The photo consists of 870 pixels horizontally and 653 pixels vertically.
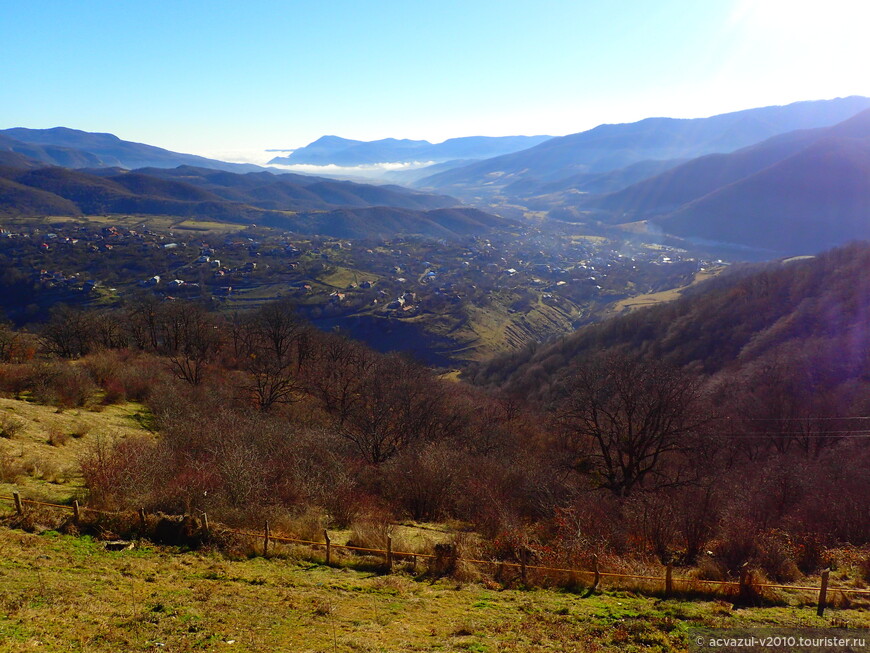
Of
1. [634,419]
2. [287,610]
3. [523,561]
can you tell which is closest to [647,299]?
[634,419]

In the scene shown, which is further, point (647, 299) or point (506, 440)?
point (647, 299)

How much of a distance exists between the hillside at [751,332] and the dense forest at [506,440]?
1.70ft

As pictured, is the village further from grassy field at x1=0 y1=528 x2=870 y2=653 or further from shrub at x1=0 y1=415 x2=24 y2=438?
grassy field at x1=0 y1=528 x2=870 y2=653

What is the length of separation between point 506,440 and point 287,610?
24.4 m

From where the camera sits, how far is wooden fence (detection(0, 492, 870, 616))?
35.8 ft

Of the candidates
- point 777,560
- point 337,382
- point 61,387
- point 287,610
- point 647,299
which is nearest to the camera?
point 287,610

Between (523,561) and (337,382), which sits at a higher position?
(523,561)

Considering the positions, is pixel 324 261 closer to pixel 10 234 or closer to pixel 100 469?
pixel 10 234

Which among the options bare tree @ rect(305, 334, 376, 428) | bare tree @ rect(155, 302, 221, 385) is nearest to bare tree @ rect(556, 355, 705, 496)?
bare tree @ rect(305, 334, 376, 428)

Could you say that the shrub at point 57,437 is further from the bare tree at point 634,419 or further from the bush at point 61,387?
the bare tree at point 634,419

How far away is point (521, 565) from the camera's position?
40.9ft

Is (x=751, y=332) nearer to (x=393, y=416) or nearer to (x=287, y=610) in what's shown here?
(x=393, y=416)

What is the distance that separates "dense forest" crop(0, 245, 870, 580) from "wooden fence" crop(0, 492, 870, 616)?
0.77 m

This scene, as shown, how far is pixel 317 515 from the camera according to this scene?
51.5ft
